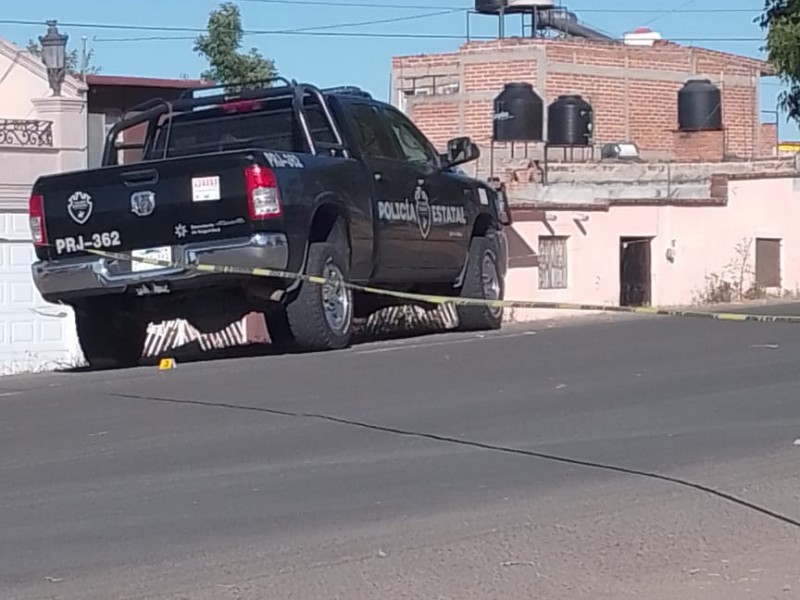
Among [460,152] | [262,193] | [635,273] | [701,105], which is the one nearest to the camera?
[262,193]

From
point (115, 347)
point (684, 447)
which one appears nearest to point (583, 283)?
point (115, 347)

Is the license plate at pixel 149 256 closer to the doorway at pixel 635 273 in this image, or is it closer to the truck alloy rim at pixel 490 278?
the truck alloy rim at pixel 490 278

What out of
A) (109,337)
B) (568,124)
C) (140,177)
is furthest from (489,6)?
(140,177)

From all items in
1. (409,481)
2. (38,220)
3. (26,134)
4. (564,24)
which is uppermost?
(564,24)

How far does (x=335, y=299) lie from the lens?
45.8 ft

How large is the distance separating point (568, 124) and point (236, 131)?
24.5 metres

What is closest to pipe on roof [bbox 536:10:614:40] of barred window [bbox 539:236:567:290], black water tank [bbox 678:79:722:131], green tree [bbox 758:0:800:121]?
black water tank [bbox 678:79:722:131]

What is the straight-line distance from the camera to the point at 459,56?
4469cm

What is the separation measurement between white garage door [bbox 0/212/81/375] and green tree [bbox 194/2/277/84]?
27.0 metres

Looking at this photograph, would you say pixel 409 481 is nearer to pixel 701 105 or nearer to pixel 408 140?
pixel 408 140

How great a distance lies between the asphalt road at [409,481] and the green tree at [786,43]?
41.0ft

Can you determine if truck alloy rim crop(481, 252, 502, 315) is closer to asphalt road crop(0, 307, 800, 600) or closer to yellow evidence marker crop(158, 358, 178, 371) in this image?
asphalt road crop(0, 307, 800, 600)

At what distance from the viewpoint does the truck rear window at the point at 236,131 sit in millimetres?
14422

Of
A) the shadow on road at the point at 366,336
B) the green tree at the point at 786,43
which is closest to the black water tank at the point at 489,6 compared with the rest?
the green tree at the point at 786,43
